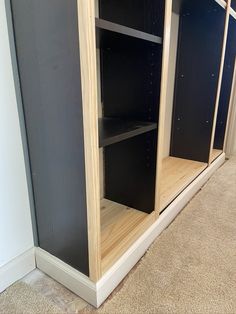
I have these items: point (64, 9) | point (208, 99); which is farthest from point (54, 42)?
point (208, 99)

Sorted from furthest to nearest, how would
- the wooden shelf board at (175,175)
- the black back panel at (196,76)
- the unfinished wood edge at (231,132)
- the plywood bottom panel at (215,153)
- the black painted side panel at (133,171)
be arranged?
the unfinished wood edge at (231,132), the plywood bottom panel at (215,153), the black back panel at (196,76), the wooden shelf board at (175,175), the black painted side panel at (133,171)

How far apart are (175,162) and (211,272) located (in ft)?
3.73

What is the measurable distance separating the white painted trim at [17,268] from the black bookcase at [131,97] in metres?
0.55

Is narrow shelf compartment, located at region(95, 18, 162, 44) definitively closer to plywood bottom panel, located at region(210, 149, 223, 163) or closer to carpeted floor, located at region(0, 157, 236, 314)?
carpeted floor, located at region(0, 157, 236, 314)

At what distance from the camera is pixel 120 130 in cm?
93

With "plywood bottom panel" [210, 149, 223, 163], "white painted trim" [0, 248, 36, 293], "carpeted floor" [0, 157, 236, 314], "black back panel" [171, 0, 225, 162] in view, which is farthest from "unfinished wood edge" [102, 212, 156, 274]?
"plywood bottom panel" [210, 149, 223, 163]

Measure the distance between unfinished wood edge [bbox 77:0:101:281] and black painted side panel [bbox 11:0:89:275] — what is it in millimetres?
24

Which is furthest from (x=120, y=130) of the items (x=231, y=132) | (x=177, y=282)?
(x=231, y=132)

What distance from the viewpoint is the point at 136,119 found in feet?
3.75

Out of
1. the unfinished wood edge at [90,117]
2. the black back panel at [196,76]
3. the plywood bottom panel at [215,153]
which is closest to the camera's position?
the unfinished wood edge at [90,117]

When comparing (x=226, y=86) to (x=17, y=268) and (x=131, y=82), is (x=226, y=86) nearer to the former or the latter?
(x=131, y=82)

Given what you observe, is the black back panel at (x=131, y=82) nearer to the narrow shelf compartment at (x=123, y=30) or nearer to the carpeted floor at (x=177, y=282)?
the narrow shelf compartment at (x=123, y=30)

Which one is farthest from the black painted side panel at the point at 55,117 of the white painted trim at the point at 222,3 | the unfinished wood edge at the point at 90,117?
the white painted trim at the point at 222,3

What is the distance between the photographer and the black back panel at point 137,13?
3.14 ft
